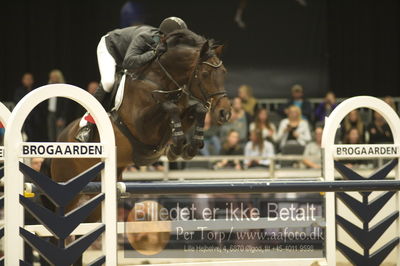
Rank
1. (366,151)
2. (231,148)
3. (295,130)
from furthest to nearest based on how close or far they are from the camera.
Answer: (295,130)
(231,148)
(366,151)

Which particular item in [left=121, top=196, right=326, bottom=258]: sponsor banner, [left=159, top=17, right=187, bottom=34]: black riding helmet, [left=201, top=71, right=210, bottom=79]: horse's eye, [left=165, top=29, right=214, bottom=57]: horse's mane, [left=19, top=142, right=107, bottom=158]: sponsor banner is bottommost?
[left=121, top=196, right=326, bottom=258]: sponsor banner

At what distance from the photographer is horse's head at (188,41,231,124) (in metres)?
5.71

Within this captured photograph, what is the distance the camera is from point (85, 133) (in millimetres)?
5848

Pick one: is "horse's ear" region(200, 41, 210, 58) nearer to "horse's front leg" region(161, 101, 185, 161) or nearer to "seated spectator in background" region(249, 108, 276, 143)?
"horse's front leg" region(161, 101, 185, 161)

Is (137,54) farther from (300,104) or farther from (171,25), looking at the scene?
(300,104)

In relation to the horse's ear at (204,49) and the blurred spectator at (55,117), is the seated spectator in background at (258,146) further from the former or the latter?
the horse's ear at (204,49)

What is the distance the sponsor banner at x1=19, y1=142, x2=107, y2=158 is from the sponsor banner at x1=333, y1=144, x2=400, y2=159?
1.45 metres

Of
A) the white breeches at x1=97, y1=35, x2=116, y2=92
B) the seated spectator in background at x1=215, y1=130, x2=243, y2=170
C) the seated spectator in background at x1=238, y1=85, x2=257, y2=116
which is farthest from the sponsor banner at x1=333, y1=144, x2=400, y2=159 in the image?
the seated spectator in background at x1=238, y1=85, x2=257, y2=116

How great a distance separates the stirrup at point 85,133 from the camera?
5.83m

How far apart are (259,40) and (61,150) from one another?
9.35m

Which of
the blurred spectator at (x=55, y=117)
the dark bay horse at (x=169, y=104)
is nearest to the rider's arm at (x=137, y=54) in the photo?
the dark bay horse at (x=169, y=104)

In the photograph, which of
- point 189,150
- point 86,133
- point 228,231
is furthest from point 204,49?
point 228,231

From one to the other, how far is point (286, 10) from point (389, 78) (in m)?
2.11

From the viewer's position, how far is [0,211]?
726 centimetres
